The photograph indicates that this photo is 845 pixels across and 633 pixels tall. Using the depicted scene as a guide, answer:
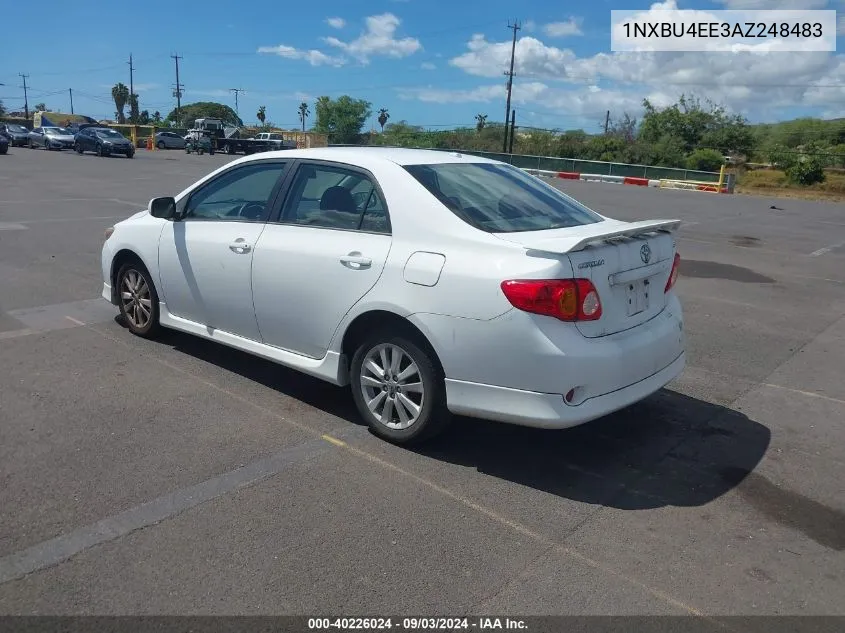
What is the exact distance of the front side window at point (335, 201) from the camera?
4684 millimetres

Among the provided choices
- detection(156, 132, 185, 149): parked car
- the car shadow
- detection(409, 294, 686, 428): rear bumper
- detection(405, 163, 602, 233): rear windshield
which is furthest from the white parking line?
detection(156, 132, 185, 149): parked car

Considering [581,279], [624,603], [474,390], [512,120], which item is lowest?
[624,603]

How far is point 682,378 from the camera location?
6.04 m

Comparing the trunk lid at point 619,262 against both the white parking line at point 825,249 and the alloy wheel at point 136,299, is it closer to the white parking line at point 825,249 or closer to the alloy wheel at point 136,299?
the alloy wheel at point 136,299

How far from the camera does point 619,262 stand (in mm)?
4172

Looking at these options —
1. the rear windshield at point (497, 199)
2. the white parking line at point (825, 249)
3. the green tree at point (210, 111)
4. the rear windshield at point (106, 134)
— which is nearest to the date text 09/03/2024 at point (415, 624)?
the rear windshield at point (497, 199)

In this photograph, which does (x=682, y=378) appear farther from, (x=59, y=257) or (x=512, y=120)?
(x=512, y=120)

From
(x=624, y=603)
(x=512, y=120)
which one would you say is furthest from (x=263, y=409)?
(x=512, y=120)

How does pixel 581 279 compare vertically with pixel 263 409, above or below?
above

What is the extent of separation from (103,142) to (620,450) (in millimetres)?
39557

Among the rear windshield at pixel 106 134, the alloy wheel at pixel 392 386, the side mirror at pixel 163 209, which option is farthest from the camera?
the rear windshield at pixel 106 134

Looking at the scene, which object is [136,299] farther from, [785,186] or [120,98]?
[120,98]

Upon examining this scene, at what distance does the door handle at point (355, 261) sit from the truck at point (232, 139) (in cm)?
4173

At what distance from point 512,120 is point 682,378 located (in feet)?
180
